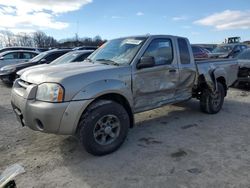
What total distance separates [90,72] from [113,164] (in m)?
1.42

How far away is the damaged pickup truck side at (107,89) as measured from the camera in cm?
384

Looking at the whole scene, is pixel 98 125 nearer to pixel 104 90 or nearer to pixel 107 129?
pixel 107 129

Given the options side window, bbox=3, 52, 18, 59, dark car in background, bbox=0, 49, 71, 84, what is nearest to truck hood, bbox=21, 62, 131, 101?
dark car in background, bbox=0, 49, 71, 84

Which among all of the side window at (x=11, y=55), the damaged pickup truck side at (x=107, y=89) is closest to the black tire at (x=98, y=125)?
the damaged pickup truck side at (x=107, y=89)

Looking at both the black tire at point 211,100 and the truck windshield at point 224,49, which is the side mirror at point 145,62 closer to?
the black tire at point 211,100

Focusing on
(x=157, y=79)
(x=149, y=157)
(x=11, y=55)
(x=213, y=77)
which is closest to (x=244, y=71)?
(x=213, y=77)

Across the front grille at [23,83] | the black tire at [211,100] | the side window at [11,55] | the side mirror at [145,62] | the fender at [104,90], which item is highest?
the side window at [11,55]

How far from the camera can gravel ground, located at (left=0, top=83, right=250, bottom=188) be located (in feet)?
11.6

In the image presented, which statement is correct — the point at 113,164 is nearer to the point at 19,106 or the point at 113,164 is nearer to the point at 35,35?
the point at 19,106

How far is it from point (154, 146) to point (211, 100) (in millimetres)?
2636

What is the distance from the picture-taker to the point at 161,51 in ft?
17.6

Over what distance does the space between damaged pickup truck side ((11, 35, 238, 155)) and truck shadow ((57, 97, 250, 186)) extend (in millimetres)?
282

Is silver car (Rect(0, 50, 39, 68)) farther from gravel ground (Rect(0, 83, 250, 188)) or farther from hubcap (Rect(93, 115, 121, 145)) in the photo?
hubcap (Rect(93, 115, 121, 145))

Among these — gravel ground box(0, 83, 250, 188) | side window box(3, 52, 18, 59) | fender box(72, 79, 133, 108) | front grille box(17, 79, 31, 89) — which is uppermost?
side window box(3, 52, 18, 59)
